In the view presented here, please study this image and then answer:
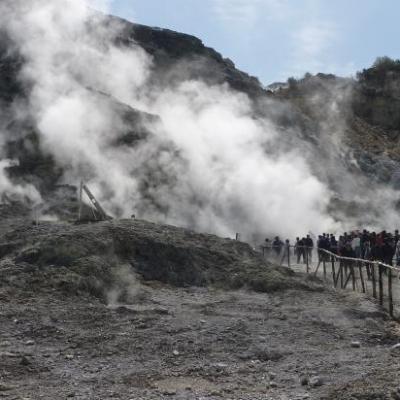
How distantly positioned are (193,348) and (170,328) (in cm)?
96

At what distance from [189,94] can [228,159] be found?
21.9 feet

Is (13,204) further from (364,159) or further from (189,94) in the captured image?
(364,159)

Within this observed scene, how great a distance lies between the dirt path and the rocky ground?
0.05 ft

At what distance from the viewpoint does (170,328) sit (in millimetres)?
9305

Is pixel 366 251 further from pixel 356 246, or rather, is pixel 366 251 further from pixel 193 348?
pixel 193 348

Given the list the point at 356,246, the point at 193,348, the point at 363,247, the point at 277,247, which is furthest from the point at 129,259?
the point at 277,247

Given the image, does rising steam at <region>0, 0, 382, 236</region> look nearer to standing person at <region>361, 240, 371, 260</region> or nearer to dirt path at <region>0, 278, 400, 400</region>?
standing person at <region>361, 240, 371, 260</region>

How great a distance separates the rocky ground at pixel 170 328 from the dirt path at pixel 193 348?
2 centimetres

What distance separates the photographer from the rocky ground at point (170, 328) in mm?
6949

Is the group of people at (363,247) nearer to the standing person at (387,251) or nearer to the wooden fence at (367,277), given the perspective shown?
the standing person at (387,251)

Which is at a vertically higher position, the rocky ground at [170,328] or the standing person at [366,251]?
the standing person at [366,251]

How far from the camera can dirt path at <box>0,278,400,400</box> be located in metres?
6.81

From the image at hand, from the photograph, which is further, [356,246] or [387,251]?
[356,246]

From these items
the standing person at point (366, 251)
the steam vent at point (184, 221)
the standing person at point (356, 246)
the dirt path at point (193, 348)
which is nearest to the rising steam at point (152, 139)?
the steam vent at point (184, 221)
